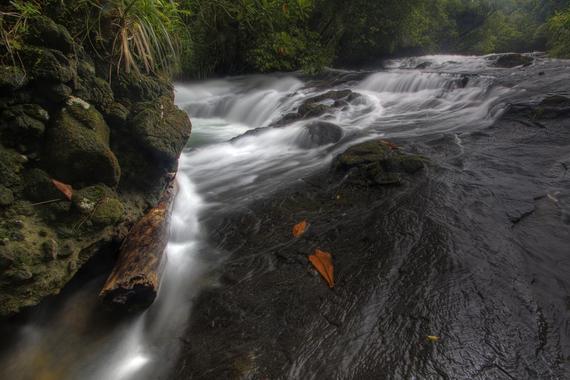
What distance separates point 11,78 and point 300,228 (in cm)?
260

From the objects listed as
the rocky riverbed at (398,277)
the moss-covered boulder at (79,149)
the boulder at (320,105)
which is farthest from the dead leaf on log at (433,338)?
the boulder at (320,105)

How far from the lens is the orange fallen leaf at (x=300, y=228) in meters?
3.42

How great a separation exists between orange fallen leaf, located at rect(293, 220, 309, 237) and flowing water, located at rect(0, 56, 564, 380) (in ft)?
2.73

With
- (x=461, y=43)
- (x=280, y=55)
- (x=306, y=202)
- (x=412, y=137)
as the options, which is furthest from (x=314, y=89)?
(x=461, y=43)

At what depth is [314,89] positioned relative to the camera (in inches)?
411

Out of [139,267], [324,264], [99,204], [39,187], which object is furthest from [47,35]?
[324,264]

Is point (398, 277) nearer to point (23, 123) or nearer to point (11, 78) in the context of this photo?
point (23, 123)

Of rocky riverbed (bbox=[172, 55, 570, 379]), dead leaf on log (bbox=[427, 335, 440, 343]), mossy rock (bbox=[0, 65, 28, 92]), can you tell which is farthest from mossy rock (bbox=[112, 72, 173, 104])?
dead leaf on log (bbox=[427, 335, 440, 343])

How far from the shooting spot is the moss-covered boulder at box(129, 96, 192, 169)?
3.20 metres

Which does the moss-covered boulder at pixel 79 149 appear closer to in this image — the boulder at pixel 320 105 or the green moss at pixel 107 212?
the green moss at pixel 107 212

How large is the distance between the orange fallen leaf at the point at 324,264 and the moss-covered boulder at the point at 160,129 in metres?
1.74

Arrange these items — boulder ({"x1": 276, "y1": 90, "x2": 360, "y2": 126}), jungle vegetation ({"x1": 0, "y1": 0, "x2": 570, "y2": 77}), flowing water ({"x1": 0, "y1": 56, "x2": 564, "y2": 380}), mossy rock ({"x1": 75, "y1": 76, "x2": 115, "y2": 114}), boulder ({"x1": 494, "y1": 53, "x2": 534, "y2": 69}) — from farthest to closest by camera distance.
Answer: boulder ({"x1": 494, "y1": 53, "x2": 534, "y2": 69}), boulder ({"x1": 276, "y1": 90, "x2": 360, "y2": 126}), jungle vegetation ({"x1": 0, "y1": 0, "x2": 570, "y2": 77}), mossy rock ({"x1": 75, "y1": 76, "x2": 115, "y2": 114}), flowing water ({"x1": 0, "y1": 56, "x2": 564, "y2": 380})

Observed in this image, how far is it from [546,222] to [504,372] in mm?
1946

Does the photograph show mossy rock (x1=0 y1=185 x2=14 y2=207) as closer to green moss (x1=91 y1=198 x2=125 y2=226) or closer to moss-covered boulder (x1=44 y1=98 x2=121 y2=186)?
moss-covered boulder (x1=44 y1=98 x2=121 y2=186)
